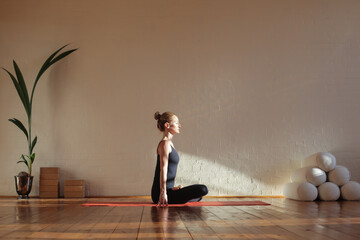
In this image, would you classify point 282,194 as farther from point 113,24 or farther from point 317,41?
point 113,24

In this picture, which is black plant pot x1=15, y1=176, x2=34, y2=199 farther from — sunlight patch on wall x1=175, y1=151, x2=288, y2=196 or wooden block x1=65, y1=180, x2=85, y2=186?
sunlight patch on wall x1=175, y1=151, x2=288, y2=196

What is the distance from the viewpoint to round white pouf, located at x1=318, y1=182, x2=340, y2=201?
499 cm

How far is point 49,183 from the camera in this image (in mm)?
5539

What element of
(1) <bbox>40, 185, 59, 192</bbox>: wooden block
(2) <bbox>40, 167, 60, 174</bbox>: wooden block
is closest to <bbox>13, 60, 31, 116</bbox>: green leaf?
(2) <bbox>40, 167, 60, 174</bbox>: wooden block

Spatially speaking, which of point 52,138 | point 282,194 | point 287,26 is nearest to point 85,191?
point 52,138

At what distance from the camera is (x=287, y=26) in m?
5.97

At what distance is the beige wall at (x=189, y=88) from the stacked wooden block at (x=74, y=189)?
0.59ft

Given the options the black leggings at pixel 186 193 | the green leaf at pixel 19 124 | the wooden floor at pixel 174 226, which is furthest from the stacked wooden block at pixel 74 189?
the wooden floor at pixel 174 226

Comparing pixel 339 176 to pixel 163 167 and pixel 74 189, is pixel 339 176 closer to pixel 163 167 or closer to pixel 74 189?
pixel 163 167

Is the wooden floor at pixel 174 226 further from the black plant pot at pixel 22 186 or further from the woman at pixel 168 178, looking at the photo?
the black plant pot at pixel 22 186

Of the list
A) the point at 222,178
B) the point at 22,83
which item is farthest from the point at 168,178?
the point at 22,83

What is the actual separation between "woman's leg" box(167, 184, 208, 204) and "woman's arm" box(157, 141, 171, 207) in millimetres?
134

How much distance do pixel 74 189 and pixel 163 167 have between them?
6.73 feet

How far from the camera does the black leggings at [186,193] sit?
13.0ft
